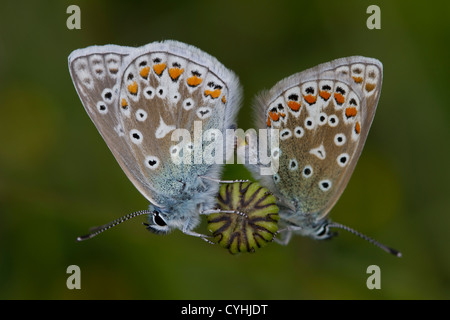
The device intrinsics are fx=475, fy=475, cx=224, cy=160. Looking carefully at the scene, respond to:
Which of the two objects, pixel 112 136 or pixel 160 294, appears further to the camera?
pixel 160 294

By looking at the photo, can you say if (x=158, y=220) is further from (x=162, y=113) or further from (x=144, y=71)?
(x=144, y=71)

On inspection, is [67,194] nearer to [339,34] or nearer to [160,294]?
[160,294]

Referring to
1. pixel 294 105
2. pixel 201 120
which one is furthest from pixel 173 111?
pixel 294 105

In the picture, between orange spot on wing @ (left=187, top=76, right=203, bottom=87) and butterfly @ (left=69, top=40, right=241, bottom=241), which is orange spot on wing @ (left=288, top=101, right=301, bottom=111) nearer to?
butterfly @ (left=69, top=40, right=241, bottom=241)

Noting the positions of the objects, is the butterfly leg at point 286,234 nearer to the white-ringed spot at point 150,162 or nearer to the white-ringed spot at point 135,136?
the white-ringed spot at point 150,162

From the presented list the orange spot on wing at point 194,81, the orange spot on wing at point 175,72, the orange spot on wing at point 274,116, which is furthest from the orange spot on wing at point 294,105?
the orange spot on wing at point 175,72
